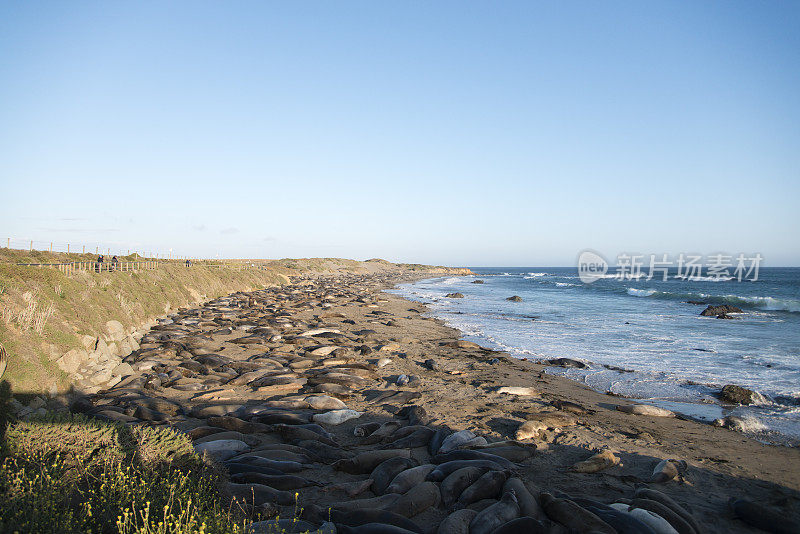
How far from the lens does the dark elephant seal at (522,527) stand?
3.73m

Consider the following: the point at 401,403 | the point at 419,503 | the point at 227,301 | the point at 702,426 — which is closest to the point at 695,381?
the point at 702,426

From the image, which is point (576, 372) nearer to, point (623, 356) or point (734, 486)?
point (623, 356)

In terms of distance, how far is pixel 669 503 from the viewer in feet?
15.5

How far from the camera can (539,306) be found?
32.3 metres

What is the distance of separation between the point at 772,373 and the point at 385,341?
487 inches

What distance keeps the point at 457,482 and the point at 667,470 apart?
3244mm

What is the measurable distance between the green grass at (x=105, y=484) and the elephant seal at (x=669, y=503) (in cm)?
451

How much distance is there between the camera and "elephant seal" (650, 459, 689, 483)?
5.76 m

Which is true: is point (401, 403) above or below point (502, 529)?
below

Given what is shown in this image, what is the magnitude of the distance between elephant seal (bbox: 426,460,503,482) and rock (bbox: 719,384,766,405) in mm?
7975

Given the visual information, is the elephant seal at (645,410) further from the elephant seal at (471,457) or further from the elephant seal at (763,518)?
the elephant seal at (471,457)

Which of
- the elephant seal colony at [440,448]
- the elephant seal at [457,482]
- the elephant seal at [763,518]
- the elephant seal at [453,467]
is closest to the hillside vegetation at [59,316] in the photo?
the elephant seal colony at [440,448]

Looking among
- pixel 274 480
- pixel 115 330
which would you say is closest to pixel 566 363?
pixel 274 480

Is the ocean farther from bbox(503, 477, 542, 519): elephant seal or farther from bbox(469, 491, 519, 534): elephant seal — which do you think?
bbox(469, 491, 519, 534): elephant seal
